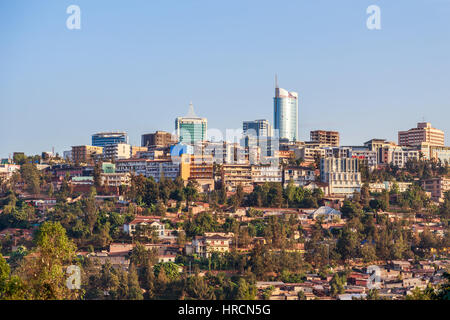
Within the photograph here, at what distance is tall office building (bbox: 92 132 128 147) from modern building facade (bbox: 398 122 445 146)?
38.4 ft

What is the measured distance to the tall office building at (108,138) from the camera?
32.8 metres

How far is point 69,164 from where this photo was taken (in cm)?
2434

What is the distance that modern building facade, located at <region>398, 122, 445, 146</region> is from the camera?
30.4 metres

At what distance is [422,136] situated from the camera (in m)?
30.5

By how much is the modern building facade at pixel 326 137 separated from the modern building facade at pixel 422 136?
9.15 feet

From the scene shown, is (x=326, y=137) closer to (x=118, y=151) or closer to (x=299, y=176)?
(x=118, y=151)

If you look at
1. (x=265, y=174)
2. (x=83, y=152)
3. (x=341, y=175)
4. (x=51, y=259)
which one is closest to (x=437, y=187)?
(x=341, y=175)

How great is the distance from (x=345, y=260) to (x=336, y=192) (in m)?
5.44

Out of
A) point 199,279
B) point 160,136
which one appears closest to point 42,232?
point 199,279

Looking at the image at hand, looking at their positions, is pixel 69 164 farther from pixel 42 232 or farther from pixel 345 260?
pixel 42 232

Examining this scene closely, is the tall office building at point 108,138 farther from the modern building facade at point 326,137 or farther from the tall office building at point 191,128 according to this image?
the modern building facade at point 326,137

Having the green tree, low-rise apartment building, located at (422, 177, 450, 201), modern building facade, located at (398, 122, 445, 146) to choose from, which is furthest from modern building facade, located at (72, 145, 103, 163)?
the green tree

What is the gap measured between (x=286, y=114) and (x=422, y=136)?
1019 centimetres

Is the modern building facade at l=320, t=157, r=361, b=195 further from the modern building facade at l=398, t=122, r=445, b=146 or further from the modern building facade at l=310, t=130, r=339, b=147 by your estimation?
the modern building facade at l=398, t=122, r=445, b=146
